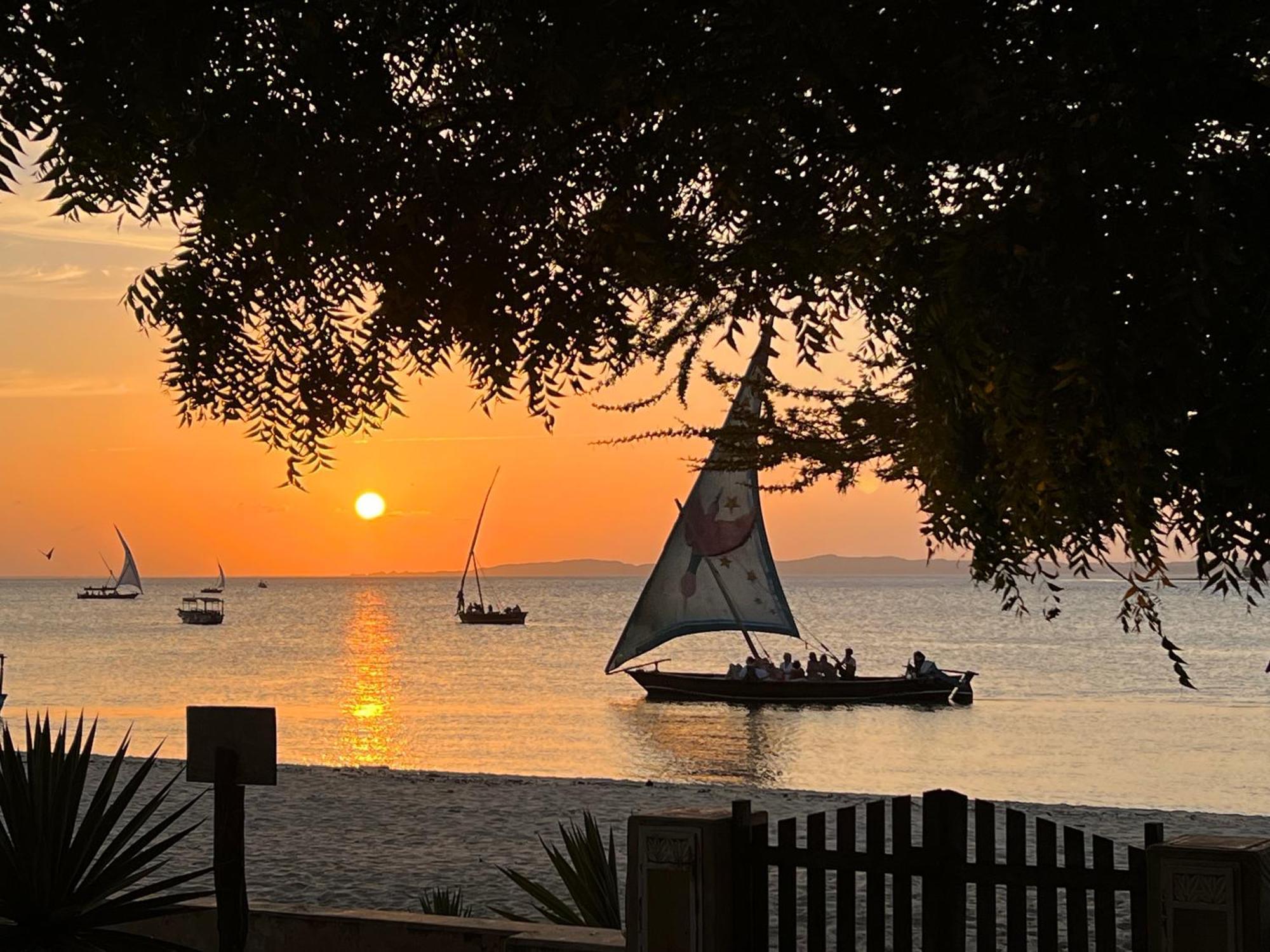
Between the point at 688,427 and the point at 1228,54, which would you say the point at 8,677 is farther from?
the point at 1228,54

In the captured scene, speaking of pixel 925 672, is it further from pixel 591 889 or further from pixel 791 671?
pixel 591 889

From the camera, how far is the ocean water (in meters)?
46.1

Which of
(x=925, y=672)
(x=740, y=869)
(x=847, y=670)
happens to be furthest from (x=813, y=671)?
(x=740, y=869)

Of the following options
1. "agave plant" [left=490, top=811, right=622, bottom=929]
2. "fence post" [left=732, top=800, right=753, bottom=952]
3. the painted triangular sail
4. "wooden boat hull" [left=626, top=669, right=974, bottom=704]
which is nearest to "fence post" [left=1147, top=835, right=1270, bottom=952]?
"fence post" [left=732, top=800, right=753, bottom=952]

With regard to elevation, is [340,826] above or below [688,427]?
below

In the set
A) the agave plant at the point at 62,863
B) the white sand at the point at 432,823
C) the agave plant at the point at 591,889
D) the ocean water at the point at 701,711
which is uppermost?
the agave plant at the point at 62,863

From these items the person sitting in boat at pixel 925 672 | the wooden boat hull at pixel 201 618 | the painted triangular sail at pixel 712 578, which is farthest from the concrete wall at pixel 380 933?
the wooden boat hull at pixel 201 618

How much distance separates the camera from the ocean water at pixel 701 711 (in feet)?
151

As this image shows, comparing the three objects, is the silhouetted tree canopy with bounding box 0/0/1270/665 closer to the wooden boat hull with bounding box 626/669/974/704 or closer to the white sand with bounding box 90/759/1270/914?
the white sand with bounding box 90/759/1270/914

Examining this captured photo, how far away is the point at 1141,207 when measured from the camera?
5531 millimetres

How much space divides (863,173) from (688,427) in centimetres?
808

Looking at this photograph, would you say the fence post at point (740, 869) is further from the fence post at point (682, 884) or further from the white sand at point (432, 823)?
the white sand at point (432, 823)

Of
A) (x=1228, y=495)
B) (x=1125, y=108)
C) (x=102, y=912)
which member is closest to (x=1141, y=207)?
(x=1125, y=108)

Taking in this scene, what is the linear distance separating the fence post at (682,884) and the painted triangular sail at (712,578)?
42149mm
